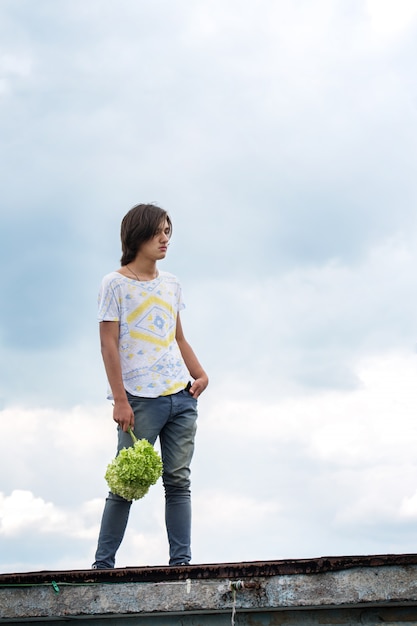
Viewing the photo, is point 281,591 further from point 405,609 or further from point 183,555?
point 183,555

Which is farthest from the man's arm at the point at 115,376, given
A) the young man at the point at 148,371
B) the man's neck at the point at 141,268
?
the man's neck at the point at 141,268

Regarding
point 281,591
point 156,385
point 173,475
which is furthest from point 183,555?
point 281,591

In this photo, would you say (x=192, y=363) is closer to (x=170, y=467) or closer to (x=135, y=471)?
(x=170, y=467)

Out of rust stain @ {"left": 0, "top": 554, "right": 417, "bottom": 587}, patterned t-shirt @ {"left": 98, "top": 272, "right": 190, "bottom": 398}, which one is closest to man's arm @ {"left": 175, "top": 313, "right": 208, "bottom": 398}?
patterned t-shirt @ {"left": 98, "top": 272, "right": 190, "bottom": 398}

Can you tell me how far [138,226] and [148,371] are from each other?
1.13m

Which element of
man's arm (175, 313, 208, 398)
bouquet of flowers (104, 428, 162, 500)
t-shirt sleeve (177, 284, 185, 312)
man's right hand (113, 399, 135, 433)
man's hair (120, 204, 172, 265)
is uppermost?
man's hair (120, 204, 172, 265)

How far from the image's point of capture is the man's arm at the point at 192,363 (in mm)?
6461

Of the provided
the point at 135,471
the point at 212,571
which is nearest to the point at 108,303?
the point at 135,471

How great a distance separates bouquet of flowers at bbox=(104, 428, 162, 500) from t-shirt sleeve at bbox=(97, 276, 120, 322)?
0.94 m

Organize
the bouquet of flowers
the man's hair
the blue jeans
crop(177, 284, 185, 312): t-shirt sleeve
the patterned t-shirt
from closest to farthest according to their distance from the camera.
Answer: the bouquet of flowers
the blue jeans
the patterned t-shirt
the man's hair
crop(177, 284, 185, 312): t-shirt sleeve

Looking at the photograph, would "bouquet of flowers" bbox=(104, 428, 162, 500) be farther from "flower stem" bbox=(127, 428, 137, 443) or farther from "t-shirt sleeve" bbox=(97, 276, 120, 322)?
"t-shirt sleeve" bbox=(97, 276, 120, 322)

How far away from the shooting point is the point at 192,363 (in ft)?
22.0

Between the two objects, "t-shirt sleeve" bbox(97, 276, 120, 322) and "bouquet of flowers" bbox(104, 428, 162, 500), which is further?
"t-shirt sleeve" bbox(97, 276, 120, 322)

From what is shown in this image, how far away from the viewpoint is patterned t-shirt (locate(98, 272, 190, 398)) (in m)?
6.22
